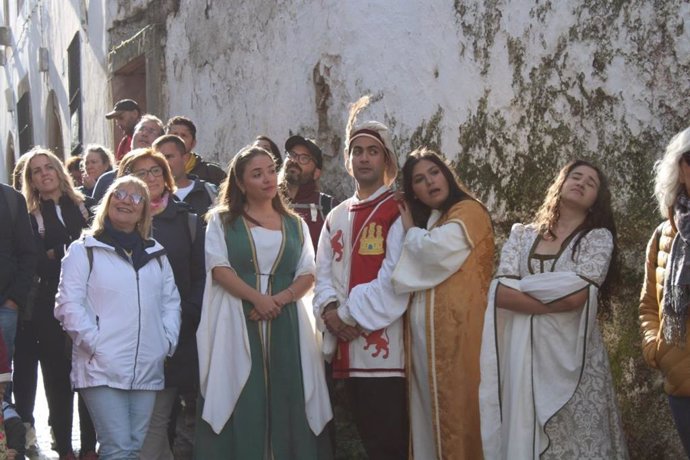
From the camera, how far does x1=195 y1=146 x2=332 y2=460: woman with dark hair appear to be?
5.33m

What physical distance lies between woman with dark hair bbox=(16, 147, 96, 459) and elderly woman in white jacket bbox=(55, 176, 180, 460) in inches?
39.4

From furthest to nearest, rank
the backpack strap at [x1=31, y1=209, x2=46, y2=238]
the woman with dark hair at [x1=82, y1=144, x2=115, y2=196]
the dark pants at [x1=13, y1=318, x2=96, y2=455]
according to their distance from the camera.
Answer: the woman with dark hair at [x1=82, y1=144, x2=115, y2=196]
the backpack strap at [x1=31, y1=209, x2=46, y2=238]
the dark pants at [x1=13, y1=318, x2=96, y2=455]

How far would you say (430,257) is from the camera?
4953 millimetres

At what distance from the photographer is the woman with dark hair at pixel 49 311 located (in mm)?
6328

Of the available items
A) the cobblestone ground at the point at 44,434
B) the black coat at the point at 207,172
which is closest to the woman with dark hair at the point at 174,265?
the cobblestone ground at the point at 44,434

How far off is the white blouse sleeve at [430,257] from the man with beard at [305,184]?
3.98ft

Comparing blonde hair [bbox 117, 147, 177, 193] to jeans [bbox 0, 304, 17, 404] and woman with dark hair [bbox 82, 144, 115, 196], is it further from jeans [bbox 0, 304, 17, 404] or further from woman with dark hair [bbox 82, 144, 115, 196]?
woman with dark hair [bbox 82, 144, 115, 196]

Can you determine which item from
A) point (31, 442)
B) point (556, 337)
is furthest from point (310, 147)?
point (31, 442)

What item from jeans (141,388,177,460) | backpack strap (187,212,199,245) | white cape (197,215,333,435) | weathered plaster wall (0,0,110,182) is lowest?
jeans (141,388,177,460)

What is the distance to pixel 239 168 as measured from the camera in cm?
551

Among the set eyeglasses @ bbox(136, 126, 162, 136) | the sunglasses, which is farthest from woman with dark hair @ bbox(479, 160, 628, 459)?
eyeglasses @ bbox(136, 126, 162, 136)

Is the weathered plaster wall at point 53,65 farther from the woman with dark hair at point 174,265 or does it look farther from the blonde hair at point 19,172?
the woman with dark hair at point 174,265

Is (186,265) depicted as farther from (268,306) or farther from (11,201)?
(11,201)

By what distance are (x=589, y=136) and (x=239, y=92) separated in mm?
4196
